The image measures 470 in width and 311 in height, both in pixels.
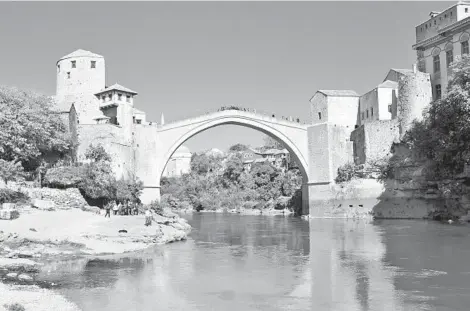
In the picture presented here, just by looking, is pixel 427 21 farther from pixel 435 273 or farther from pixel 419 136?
pixel 435 273

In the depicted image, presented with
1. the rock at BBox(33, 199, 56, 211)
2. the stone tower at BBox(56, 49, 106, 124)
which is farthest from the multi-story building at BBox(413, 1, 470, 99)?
the rock at BBox(33, 199, 56, 211)

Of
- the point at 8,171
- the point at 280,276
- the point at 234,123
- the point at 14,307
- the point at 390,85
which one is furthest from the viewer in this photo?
the point at 234,123

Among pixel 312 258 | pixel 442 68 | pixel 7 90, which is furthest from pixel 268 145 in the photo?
pixel 312 258

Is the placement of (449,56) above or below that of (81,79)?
above

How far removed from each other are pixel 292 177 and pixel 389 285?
35.6 metres

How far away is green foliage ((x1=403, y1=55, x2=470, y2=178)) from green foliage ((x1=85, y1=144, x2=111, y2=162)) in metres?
18.7

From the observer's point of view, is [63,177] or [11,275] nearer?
[11,275]

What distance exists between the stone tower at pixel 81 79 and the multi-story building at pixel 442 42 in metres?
23.5

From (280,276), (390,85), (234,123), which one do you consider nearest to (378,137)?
(390,85)

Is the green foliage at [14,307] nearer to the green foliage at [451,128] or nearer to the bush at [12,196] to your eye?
the bush at [12,196]

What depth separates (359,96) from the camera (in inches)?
1490

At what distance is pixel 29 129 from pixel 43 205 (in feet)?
15.1

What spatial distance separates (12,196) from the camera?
21266mm

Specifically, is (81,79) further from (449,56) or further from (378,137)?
(449,56)
